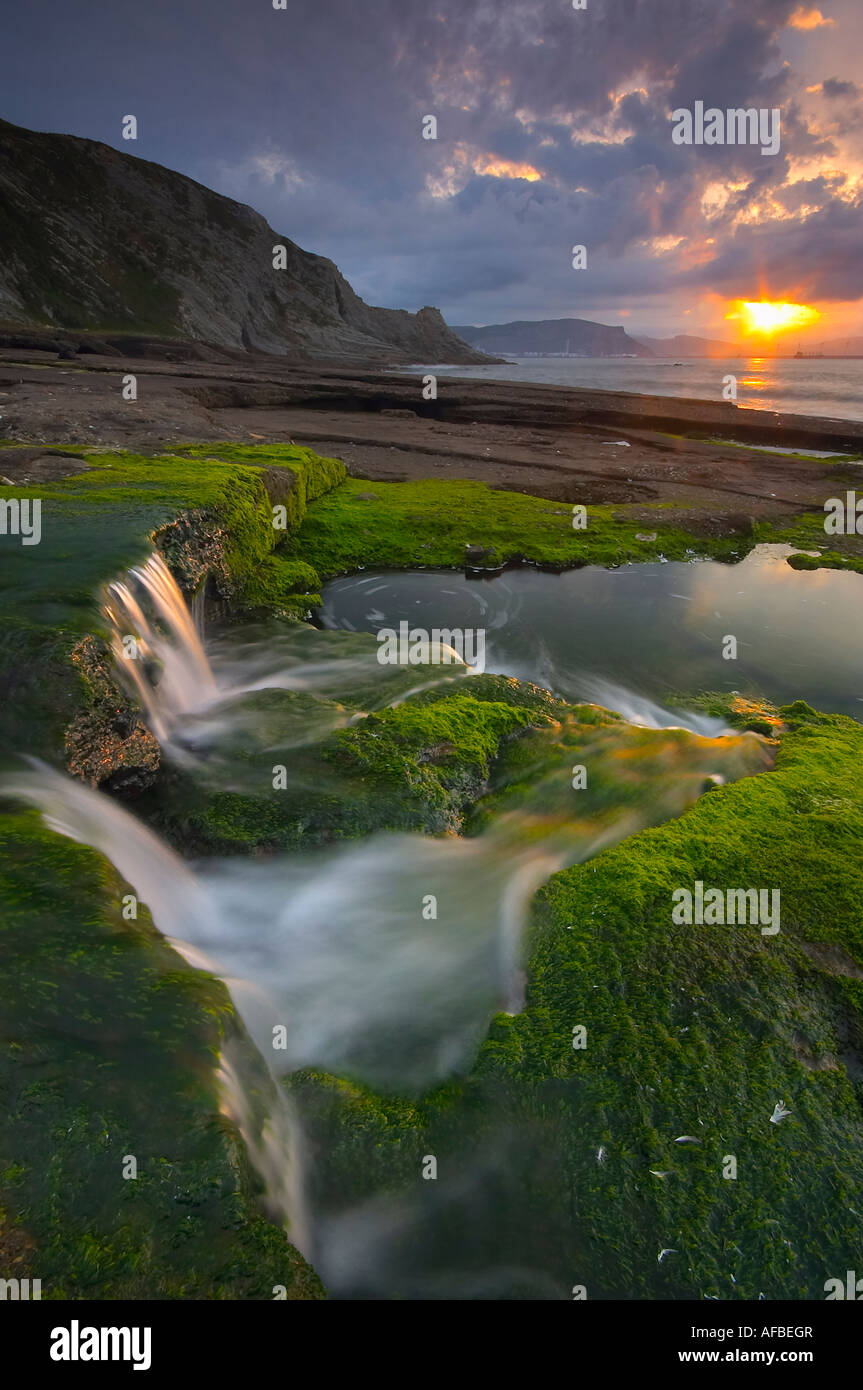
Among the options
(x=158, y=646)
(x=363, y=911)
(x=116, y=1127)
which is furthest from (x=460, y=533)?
(x=116, y=1127)

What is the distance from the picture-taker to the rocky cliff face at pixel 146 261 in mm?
98562

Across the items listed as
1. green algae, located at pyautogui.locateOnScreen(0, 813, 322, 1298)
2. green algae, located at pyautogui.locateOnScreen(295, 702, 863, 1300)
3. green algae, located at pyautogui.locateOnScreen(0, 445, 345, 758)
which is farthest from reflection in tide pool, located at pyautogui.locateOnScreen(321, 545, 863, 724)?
green algae, located at pyautogui.locateOnScreen(0, 813, 322, 1298)

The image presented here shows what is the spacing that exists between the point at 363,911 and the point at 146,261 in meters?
142

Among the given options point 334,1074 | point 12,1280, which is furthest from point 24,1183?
point 334,1074

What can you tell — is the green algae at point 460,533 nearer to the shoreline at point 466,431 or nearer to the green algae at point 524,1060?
the shoreline at point 466,431

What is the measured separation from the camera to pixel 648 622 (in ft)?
43.7

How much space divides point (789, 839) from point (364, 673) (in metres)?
5.45

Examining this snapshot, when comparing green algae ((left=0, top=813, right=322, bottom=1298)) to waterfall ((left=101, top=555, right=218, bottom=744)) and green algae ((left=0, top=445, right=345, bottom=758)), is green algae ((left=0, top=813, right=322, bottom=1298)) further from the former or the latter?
waterfall ((left=101, top=555, right=218, bottom=744))

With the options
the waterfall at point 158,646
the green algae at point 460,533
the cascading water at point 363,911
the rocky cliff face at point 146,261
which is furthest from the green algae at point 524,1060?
the rocky cliff face at point 146,261

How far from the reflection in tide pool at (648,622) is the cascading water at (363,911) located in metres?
3.00

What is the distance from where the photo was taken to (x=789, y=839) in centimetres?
603

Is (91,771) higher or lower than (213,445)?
lower

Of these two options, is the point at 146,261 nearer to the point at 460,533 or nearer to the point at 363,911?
the point at 460,533
